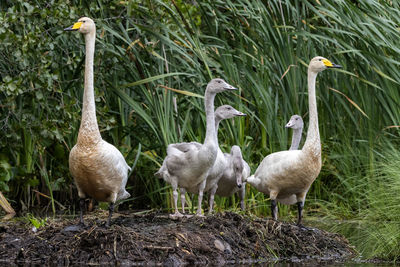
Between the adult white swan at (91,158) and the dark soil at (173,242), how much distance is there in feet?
1.21

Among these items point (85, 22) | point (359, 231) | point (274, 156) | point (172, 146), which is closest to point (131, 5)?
point (85, 22)

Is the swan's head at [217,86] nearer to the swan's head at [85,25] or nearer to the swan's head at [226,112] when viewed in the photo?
the swan's head at [226,112]

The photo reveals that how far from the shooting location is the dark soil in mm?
6949

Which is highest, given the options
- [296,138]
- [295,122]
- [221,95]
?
[221,95]

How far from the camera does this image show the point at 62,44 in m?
9.38

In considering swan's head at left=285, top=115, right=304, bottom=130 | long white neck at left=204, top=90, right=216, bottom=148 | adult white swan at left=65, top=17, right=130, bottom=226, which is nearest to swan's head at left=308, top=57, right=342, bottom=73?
swan's head at left=285, top=115, right=304, bottom=130

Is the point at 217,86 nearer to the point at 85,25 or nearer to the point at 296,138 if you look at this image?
the point at 296,138

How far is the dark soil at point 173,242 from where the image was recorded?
6949mm

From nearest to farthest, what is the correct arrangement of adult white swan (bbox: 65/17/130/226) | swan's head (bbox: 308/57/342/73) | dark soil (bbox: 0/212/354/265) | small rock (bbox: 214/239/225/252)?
1. dark soil (bbox: 0/212/354/265)
2. small rock (bbox: 214/239/225/252)
3. adult white swan (bbox: 65/17/130/226)
4. swan's head (bbox: 308/57/342/73)

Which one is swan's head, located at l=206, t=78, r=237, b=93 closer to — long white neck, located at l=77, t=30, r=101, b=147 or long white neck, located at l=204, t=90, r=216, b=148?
long white neck, located at l=204, t=90, r=216, b=148

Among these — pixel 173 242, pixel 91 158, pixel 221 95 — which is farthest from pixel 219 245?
pixel 221 95

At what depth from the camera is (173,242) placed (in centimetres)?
708

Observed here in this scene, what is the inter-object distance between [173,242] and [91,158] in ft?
3.78

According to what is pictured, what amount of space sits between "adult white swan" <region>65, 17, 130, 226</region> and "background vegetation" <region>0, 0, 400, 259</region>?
2.58 feet
